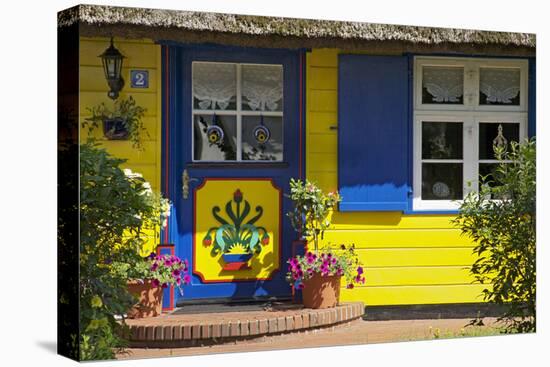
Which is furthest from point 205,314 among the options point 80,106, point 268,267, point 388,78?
point 388,78

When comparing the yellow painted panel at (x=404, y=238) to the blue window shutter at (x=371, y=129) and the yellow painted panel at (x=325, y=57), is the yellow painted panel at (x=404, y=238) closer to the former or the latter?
the blue window shutter at (x=371, y=129)

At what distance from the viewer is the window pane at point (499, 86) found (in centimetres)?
852

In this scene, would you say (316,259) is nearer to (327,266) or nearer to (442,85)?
(327,266)

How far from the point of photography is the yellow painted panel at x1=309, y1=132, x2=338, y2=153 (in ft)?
26.7

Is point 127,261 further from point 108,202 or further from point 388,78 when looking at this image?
point 388,78

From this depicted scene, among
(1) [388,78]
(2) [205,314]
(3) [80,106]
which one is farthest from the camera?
(1) [388,78]

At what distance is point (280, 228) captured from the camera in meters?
8.12

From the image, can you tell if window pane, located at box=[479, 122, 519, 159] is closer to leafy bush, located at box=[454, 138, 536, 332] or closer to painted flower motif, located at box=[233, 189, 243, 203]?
leafy bush, located at box=[454, 138, 536, 332]

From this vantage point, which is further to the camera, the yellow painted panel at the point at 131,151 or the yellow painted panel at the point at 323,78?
the yellow painted panel at the point at 323,78

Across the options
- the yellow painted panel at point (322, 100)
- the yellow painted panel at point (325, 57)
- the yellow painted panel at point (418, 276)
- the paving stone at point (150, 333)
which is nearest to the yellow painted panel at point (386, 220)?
the yellow painted panel at point (418, 276)

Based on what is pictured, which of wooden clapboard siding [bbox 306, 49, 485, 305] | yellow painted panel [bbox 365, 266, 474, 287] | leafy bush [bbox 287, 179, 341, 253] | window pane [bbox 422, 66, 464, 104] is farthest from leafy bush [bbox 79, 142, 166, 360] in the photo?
window pane [bbox 422, 66, 464, 104]

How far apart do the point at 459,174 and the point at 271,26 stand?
195 cm

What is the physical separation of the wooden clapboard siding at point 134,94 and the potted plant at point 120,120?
3 cm

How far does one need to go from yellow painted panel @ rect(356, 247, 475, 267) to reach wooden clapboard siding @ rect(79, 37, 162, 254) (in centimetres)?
175
